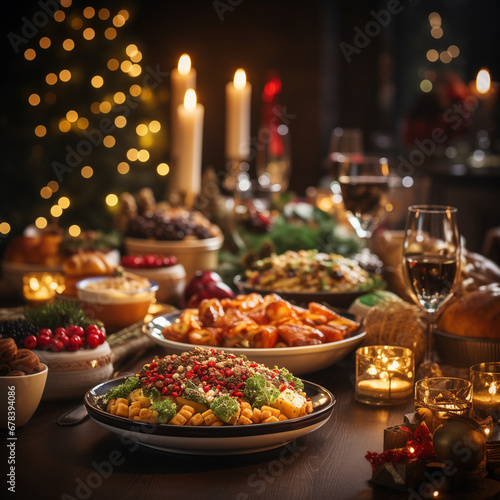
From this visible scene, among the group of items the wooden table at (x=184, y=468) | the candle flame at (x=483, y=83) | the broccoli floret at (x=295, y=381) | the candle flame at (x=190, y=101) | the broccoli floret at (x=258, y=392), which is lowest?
the wooden table at (x=184, y=468)

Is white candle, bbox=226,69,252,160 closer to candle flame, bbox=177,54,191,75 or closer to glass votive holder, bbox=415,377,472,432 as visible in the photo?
candle flame, bbox=177,54,191,75

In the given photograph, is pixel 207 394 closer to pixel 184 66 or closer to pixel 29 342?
pixel 29 342

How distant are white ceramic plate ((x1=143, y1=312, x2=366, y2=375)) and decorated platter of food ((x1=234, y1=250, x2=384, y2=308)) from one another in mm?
383

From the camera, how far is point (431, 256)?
1.60 m

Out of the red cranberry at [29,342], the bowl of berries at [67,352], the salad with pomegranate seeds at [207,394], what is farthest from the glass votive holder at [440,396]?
the red cranberry at [29,342]

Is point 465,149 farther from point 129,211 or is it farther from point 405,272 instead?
point 405,272

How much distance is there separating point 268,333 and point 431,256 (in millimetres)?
411

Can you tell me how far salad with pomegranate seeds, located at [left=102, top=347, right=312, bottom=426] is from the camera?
1196 mm

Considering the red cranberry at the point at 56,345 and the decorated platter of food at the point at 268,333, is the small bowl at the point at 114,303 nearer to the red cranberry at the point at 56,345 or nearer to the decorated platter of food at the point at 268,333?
the decorated platter of food at the point at 268,333

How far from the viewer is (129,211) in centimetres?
288

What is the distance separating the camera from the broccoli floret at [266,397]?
1233mm

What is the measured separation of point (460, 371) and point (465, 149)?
5.68 meters

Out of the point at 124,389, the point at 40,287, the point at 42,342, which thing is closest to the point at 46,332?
the point at 42,342

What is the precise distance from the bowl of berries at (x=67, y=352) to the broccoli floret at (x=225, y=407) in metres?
0.45
